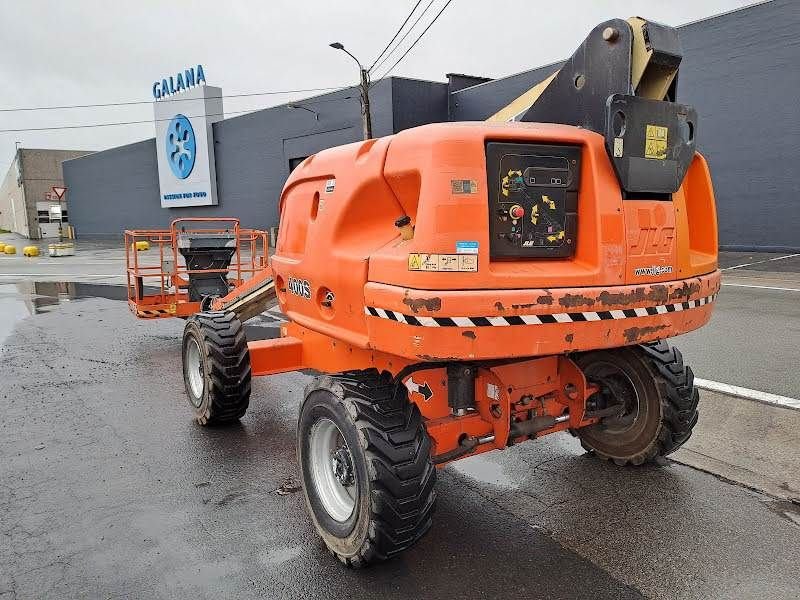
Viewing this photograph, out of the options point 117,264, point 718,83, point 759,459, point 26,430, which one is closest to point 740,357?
point 759,459

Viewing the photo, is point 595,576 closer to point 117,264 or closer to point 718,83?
point 718,83

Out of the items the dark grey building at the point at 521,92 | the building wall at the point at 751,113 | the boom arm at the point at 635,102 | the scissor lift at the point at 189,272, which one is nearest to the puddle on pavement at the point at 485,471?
the boom arm at the point at 635,102

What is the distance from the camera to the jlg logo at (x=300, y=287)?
3.52 meters

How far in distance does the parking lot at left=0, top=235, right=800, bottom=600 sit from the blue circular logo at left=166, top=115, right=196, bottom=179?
117 ft

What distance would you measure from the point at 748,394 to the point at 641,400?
2.13 m

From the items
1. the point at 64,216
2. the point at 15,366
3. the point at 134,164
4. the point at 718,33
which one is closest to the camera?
the point at 15,366

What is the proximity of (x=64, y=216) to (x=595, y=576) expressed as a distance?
6093 cm

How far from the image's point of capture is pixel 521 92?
82.5 feet

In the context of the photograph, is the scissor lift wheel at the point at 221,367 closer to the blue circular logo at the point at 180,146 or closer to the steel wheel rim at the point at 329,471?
the steel wheel rim at the point at 329,471

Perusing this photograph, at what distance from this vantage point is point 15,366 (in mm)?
7246

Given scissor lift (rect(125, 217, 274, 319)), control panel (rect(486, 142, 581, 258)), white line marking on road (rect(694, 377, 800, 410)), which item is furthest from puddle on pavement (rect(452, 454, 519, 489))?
scissor lift (rect(125, 217, 274, 319))

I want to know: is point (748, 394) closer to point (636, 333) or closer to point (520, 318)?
point (636, 333)

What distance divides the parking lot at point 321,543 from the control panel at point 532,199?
158 cm

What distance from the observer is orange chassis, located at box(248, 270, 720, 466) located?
250 centimetres
